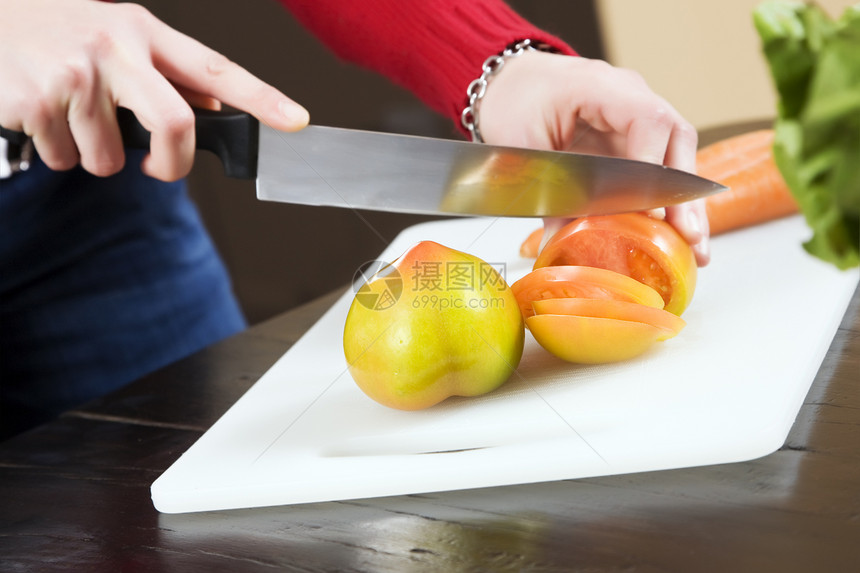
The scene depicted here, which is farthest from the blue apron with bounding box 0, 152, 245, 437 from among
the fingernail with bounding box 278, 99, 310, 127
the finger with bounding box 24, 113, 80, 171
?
the fingernail with bounding box 278, 99, 310, 127

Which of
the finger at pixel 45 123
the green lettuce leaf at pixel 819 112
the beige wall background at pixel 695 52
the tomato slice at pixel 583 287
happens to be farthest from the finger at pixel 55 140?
the beige wall background at pixel 695 52

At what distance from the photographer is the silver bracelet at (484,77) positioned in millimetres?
1107

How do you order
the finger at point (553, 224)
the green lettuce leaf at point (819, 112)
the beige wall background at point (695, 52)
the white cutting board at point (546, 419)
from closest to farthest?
the green lettuce leaf at point (819, 112) → the white cutting board at point (546, 419) → the finger at point (553, 224) → the beige wall background at point (695, 52)

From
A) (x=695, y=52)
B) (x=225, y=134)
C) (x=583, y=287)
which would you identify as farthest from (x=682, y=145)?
(x=695, y=52)

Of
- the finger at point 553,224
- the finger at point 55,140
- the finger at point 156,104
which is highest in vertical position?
the finger at point 156,104

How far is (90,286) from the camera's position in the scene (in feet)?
4.14

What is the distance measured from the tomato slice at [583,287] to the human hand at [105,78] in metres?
0.28

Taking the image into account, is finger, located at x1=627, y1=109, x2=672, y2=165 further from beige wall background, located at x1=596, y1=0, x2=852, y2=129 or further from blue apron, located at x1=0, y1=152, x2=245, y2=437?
beige wall background, located at x1=596, y1=0, x2=852, y2=129

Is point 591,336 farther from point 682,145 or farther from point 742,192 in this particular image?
point 742,192

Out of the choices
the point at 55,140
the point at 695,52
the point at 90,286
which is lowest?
the point at 695,52

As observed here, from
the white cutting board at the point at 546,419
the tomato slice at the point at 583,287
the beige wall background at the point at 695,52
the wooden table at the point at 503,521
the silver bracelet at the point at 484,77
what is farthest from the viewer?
the beige wall background at the point at 695,52

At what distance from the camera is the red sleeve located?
3.79 ft

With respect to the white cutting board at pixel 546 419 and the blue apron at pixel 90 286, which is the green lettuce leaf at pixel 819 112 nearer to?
the white cutting board at pixel 546 419

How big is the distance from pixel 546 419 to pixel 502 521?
0.14m
